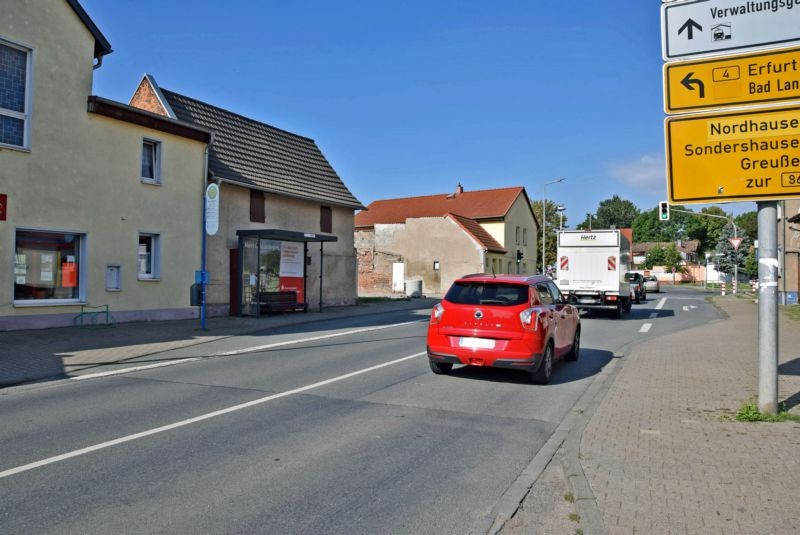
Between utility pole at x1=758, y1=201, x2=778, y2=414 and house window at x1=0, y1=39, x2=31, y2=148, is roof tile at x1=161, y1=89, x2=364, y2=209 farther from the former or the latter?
utility pole at x1=758, y1=201, x2=778, y2=414

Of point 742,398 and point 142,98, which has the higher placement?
point 142,98

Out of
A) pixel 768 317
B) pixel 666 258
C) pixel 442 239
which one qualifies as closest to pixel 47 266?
pixel 768 317

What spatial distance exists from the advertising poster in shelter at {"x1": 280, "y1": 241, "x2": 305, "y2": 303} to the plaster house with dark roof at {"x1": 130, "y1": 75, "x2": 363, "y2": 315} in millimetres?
35

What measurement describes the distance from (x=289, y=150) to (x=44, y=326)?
13.8m

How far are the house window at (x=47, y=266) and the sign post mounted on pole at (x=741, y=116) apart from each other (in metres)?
14.0

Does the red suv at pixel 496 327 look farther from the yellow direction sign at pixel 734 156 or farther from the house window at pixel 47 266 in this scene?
the house window at pixel 47 266

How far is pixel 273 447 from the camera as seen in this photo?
5.86 meters

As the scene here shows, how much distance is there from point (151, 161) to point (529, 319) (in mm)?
13330

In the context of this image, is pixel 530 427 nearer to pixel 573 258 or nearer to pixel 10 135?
pixel 10 135

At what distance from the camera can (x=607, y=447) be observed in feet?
19.2

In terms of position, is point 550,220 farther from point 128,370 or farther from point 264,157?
point 128,370

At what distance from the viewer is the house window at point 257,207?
21938 millimetres

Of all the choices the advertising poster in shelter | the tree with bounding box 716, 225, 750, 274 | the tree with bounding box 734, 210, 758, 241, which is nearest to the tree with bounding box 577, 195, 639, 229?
the tree with bounding box 734, 210, 758, 241

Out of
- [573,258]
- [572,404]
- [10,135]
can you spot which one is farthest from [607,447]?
[573,258]
